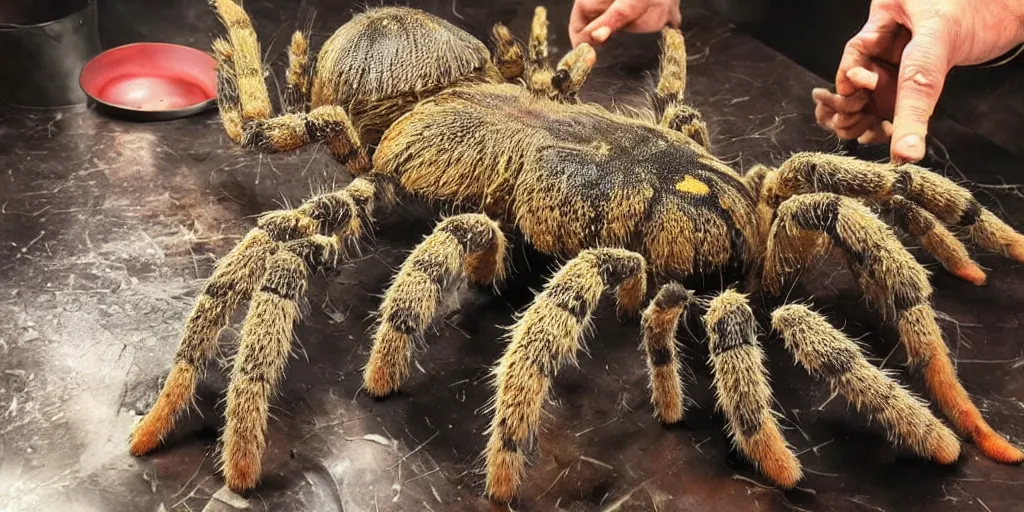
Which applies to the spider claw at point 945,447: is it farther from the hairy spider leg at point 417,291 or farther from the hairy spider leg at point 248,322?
the hairy spider leg at point 248,322

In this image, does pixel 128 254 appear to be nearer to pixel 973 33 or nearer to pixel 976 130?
pixel 973 33

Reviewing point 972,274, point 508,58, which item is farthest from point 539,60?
point 972,274

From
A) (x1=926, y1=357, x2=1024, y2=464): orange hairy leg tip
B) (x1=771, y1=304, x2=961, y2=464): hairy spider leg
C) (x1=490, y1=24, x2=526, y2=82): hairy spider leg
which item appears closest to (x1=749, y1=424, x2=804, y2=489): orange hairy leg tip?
(x1=771, y1=304, x2=961, y2=464): hairy spider leg

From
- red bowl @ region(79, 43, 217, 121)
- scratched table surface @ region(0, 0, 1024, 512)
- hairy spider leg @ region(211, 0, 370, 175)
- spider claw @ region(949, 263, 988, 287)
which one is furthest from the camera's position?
red bowl @ region(79, 43, 217, 121)

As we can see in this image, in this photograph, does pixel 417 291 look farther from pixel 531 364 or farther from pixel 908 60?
pixel 908 60

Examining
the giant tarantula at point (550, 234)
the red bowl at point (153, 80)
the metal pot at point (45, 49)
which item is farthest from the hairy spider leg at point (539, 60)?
the metal pot at point (45, 49)

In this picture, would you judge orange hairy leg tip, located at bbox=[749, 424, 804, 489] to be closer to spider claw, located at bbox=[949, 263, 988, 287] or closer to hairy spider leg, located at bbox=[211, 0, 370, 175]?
spider claw, located at bbox=[949, 263, 988, 287]
